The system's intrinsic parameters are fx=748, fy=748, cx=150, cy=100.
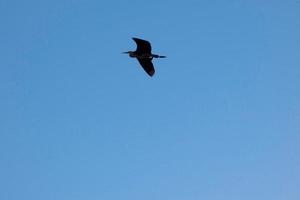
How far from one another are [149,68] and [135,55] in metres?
1.51

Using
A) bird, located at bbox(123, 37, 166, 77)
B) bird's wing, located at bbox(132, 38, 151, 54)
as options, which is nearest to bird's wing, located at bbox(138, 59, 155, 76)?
bird, located at bbox(123, 37, 166, 77)

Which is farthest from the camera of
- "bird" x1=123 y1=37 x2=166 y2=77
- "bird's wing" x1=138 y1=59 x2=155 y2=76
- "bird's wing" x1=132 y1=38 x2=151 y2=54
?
"bird's wing" x1=138 y1=59 x2=155 y2=76

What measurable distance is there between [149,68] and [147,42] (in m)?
3.13

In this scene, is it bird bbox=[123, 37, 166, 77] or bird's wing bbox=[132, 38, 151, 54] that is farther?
bird bbox=[123, 37, 166, 77]

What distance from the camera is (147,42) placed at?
187ft

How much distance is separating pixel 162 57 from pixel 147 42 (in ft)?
7.86

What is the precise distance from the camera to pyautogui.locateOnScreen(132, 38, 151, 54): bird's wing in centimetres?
5684

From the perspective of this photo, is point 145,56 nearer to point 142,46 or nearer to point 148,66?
point 148,66

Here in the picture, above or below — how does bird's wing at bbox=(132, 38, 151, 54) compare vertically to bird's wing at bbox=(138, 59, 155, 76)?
above

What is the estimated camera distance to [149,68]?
195 feet

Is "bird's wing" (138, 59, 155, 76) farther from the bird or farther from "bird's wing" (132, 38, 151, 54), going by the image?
"bird's wing" (132, 38, 151, 54)

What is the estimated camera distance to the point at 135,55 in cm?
5931

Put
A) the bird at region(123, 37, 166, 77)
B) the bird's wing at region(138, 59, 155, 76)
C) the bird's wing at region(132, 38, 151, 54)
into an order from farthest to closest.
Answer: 1. the bird's wing at region(138, 59, 155, 76)
2. the bird at region(123, 37, 166, 77)
3. the bird's wing at region(132, 38, 151, 54)

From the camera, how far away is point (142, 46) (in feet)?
189
